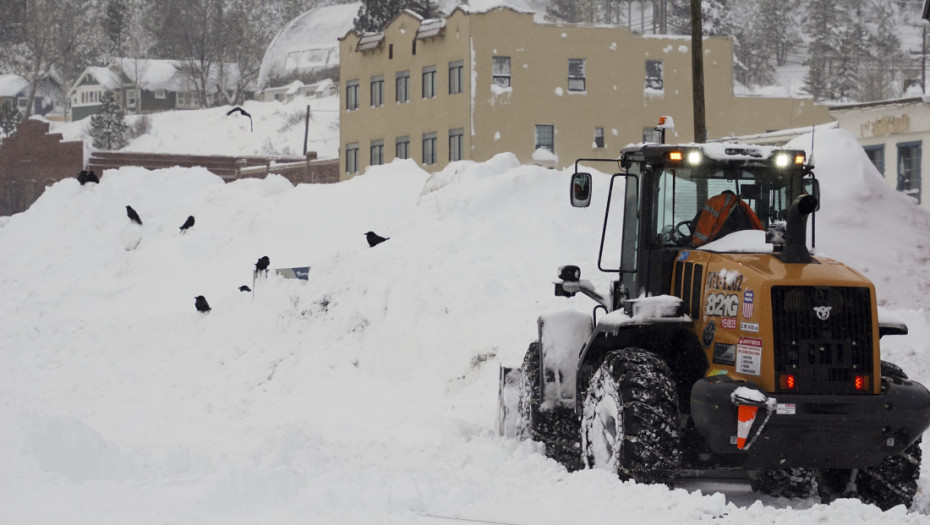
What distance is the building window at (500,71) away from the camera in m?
53.5

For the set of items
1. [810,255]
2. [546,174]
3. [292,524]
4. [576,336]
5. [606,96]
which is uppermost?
[606,96]

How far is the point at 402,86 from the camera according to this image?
5775 centimetres

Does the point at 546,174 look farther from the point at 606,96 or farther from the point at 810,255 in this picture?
the point at 606,96

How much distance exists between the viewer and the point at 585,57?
55.0 meters

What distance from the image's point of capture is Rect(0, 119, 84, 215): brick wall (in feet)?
225

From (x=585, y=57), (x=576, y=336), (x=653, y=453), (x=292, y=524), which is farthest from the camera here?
(x=585, y=57)

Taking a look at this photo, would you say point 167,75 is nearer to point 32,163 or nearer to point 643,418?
point 32,163

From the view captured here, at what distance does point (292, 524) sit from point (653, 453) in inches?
106

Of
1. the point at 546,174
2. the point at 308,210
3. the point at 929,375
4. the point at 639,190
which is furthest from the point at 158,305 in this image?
the point at 639,190

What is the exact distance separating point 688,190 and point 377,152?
49542mm

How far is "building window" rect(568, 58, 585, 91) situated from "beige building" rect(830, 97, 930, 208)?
15.6m

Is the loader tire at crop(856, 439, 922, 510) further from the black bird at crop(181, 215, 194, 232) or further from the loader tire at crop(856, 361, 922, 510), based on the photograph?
the black bird at crop(181, 215, 194, 232)

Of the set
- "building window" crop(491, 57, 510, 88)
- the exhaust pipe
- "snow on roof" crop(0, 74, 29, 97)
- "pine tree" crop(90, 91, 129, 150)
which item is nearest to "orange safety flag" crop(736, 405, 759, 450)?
the exhaust pipe

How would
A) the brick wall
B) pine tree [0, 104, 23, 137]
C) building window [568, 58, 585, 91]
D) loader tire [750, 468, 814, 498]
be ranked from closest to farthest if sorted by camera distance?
loader tire [750, 468, 814, 498] < building window [568, 58, 585, 91] < the brick wall < pine tree [0, 104, 23, 137]
